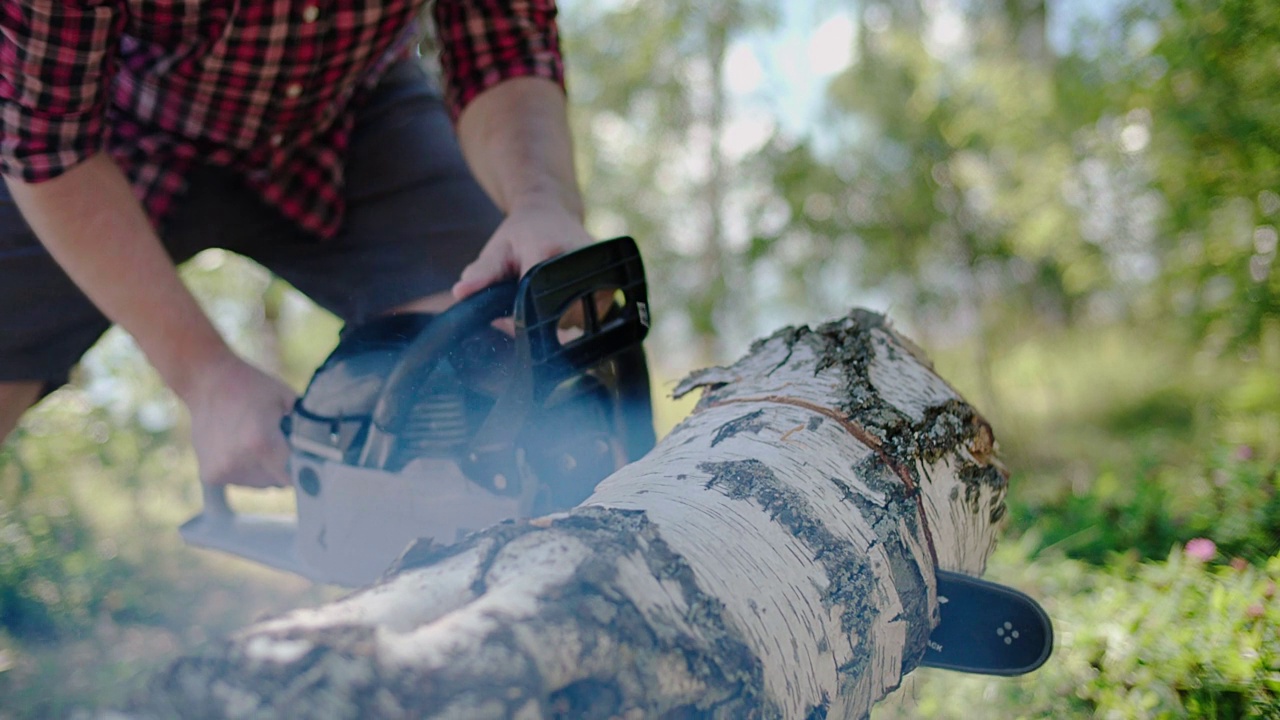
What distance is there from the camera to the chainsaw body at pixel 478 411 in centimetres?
Result: 139

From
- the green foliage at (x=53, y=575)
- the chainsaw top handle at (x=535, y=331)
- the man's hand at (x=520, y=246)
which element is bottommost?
the green foliage at (x=53, y=575)

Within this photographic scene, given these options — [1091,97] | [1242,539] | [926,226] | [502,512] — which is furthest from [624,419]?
[926,226]

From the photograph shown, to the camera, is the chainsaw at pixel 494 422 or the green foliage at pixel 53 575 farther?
the green foliage at pixel 53 575

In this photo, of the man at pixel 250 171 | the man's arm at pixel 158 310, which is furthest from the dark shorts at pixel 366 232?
the man's arm at pixel 158 310

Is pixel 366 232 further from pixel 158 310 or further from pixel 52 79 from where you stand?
pixel 52 79

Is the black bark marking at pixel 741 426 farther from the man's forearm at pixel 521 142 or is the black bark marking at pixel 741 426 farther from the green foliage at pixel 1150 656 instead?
the man's forearm at pixel 521 142

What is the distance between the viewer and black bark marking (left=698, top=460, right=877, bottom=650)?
102cm

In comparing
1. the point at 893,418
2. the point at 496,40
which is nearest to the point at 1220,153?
the point at 893,418

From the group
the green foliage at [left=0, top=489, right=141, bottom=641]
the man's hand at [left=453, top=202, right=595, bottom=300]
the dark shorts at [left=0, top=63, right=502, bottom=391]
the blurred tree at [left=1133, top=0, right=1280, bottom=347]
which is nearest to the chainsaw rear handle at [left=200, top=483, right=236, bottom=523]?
the dark shorts at [left=0, top=63, right=502, bottom=391]

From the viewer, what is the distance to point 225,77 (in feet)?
5.60

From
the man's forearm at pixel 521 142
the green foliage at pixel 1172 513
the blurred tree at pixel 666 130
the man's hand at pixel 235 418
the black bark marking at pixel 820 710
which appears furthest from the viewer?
the blurred tree at pixel 666 130

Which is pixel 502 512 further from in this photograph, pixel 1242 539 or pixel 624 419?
pixel 1242 539

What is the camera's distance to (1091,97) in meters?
3.07

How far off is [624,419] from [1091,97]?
8.03ft
